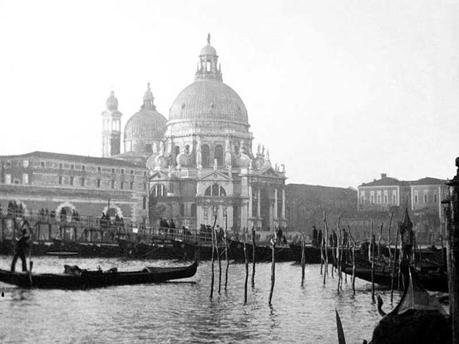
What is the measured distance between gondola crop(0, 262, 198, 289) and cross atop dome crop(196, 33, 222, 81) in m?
47.8

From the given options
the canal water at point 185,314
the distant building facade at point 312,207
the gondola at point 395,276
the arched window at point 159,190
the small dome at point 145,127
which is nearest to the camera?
the canal water at point 185,314

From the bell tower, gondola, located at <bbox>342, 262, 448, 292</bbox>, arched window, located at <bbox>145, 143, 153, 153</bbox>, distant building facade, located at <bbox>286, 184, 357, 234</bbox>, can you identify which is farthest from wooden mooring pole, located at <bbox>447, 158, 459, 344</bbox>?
the bell tower

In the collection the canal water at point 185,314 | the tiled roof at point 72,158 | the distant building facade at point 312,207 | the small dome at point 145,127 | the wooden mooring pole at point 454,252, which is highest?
the small dome at point 145,127

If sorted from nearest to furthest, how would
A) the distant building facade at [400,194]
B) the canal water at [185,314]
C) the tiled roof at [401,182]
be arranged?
1. the canal water at [185,314]
2. the distant building facade at [400,194]
3. the tiled roof at [401,182]

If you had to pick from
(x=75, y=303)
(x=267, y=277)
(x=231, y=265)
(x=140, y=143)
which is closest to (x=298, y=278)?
(x=267, y=277)

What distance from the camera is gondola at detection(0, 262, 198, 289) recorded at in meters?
19.8

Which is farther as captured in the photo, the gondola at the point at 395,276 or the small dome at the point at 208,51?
the small dome at the point at 208,51

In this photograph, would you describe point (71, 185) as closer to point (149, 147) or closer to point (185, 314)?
point (149, 147)

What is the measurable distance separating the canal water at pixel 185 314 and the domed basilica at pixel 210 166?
36194mm

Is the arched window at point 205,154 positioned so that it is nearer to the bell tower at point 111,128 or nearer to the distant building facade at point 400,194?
the bell tower at point 111,128

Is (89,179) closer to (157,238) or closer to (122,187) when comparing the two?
(122,187)

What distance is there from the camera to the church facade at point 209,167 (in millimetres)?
60406

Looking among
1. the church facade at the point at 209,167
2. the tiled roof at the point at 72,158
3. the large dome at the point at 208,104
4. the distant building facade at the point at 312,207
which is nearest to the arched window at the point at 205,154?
the church facade at the point at 209,167

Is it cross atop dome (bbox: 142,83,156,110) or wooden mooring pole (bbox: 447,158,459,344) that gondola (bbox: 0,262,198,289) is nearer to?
wooden mooring pole (bbox: 447,158,459,344)
